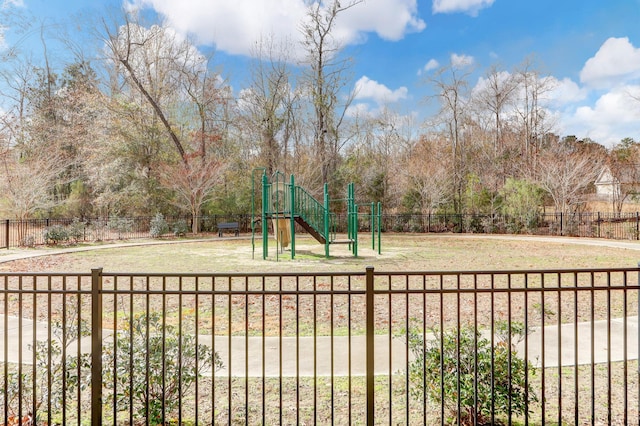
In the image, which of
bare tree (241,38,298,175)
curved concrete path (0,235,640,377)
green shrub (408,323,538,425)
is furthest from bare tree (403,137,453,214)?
green shrub (408,323,538,425)

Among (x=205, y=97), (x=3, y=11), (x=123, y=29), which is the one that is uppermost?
(x=123, y=29)

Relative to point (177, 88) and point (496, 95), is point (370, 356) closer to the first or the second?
point (177, 88)

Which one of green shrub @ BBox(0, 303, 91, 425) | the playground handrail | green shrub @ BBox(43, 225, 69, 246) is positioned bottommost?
green shrub @ BBox(0, 303, 91, 425)

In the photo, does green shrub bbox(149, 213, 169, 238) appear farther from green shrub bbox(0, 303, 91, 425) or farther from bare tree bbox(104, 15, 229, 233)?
green shrub bbox(0, 303, 91, 425)

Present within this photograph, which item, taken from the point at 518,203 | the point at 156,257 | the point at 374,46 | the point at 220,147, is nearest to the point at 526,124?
the point at 518,203

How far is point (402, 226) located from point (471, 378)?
2433 centimetres

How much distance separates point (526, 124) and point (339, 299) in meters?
27.1

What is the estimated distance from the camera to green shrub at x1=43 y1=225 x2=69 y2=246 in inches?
694

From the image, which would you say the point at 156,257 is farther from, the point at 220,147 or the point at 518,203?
the point at 518,203

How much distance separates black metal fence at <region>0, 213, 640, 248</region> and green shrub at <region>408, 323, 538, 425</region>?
51.2 ft

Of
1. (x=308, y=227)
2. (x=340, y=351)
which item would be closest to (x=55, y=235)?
(x=308, y=227)

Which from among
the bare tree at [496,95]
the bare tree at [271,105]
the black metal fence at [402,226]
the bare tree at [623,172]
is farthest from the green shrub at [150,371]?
the bare tree at [496,95]

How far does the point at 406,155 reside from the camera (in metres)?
31.3

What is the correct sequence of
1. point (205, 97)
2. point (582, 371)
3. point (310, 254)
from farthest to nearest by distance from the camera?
point (205, 97), point (310, 254), point (582, 371)
